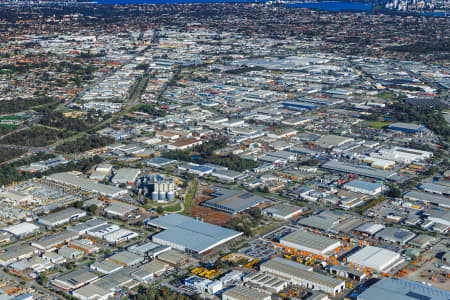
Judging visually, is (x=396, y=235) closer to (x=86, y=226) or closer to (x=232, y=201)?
(x=232, y=201)

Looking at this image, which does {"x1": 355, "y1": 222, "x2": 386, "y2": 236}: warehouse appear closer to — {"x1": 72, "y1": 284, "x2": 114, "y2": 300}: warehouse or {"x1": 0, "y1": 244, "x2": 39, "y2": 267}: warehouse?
{"x1": 72, "y1": 284, "x2": 114, "y2": 300}: warehouse

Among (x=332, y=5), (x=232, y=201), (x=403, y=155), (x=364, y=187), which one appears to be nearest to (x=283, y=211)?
(x=232, y=201)

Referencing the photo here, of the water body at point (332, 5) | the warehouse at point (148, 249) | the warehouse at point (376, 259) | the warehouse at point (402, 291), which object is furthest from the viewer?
the water body at point (332, 5)

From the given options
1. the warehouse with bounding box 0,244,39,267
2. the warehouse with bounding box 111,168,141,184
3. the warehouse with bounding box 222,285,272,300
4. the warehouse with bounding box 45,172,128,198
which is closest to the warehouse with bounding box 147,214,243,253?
the warehouse with bounding box 222,285,272,300

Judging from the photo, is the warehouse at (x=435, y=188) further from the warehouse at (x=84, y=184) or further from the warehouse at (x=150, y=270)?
the warehouse at (x=84, y=184)

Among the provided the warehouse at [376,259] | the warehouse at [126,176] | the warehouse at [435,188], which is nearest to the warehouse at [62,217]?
the warehouse at [126,176]
